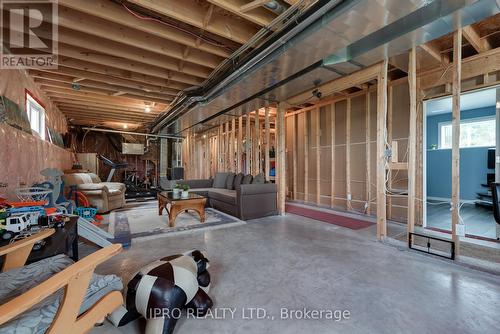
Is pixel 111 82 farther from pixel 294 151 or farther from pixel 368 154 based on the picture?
pixel 368 154

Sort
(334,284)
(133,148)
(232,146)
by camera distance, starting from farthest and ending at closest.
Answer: (133,148) → (232,146) → (334,284)

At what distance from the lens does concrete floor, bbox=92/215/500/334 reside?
1.49m

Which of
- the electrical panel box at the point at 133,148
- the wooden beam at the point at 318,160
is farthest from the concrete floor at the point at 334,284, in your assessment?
the electrical panel box at the point at 133,148

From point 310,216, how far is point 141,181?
7.98m

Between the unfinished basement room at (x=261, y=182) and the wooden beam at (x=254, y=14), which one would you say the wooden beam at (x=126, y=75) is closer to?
the unfinished basement room at (x=261, y=182)

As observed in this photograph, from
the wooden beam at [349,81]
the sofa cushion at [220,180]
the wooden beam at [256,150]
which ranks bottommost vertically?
the sofa cushion at [220,180]

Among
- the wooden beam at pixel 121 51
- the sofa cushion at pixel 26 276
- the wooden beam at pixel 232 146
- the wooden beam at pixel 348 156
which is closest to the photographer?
the sofa cushion at pixel 26 276

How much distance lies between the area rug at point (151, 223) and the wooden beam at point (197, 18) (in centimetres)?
275

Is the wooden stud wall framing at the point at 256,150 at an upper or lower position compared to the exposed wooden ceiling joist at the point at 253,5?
lower

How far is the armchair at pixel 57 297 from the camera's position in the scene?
0.82 meters

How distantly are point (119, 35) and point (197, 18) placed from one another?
1.11m

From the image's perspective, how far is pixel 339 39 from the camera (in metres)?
2.41

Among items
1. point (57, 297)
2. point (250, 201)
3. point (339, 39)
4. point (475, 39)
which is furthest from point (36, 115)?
point (475, 39)

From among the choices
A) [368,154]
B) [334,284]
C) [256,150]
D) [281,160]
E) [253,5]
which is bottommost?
[334,284]
